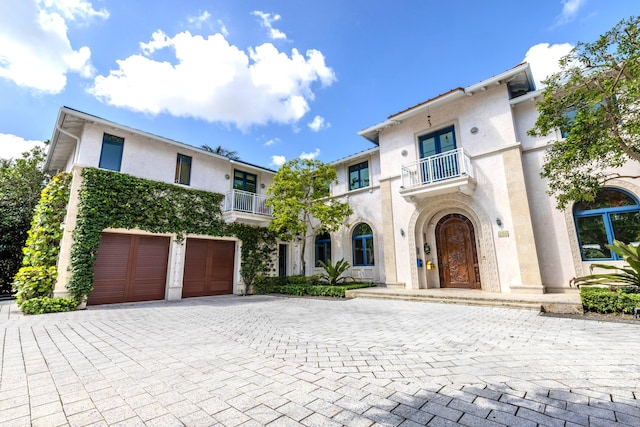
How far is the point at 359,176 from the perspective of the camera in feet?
48.3

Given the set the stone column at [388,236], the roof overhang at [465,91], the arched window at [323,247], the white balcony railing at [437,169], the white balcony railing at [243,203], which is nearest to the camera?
the roof overhang at [465,91]

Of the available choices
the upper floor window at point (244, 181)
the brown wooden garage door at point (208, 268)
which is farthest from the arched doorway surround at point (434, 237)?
the upper floor window at point (244, 181)

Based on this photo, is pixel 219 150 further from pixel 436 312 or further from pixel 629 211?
pixel 629 211

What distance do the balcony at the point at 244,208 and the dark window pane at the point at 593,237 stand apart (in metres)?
11.9

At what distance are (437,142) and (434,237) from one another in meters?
4.04

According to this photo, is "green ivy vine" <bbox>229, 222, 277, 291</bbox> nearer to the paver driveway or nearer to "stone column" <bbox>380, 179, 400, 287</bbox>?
"stone column" <bbox>380, 179, 400, 287</bbox>

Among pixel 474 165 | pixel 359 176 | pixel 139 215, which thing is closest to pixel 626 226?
pixel 474 165

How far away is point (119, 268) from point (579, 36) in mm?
15570

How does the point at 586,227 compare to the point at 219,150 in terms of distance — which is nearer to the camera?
the point at 586,227

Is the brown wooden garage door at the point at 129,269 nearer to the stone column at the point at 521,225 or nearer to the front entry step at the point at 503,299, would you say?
the front entry step at the point at 503,299

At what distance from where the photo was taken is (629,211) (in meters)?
8.04

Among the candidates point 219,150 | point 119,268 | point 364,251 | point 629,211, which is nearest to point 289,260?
point 364,251

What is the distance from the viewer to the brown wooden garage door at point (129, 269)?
980 cm

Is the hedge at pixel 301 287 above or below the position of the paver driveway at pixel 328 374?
above
